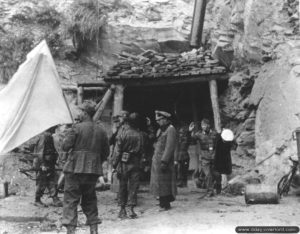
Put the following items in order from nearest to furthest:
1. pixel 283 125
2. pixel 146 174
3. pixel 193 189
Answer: pixel 283 125 < pixel 193 189 < pixel 146 174

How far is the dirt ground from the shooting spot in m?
6.96

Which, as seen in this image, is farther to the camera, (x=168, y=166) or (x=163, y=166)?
(x=168, y=166)

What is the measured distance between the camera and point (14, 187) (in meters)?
12.2

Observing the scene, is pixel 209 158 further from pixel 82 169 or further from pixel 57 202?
pixel 82 169

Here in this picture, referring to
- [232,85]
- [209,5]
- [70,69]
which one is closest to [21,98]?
[232,85]

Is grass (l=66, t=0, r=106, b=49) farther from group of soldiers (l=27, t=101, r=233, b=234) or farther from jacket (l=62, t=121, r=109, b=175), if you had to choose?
jacket (l=62, t=121, r=109, b=175)

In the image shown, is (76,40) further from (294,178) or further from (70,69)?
(294,178)

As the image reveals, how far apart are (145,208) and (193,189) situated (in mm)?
3376

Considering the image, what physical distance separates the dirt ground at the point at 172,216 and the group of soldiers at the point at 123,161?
1.15 ft

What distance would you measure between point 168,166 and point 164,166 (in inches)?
5.6

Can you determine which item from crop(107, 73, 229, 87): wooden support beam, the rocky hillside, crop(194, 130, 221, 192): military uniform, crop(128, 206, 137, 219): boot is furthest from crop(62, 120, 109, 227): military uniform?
crop(107, 73, 229, 87): wooden support beam

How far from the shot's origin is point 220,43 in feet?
43.7

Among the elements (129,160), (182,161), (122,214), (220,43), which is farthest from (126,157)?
(220,43)

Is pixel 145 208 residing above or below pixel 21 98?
below
